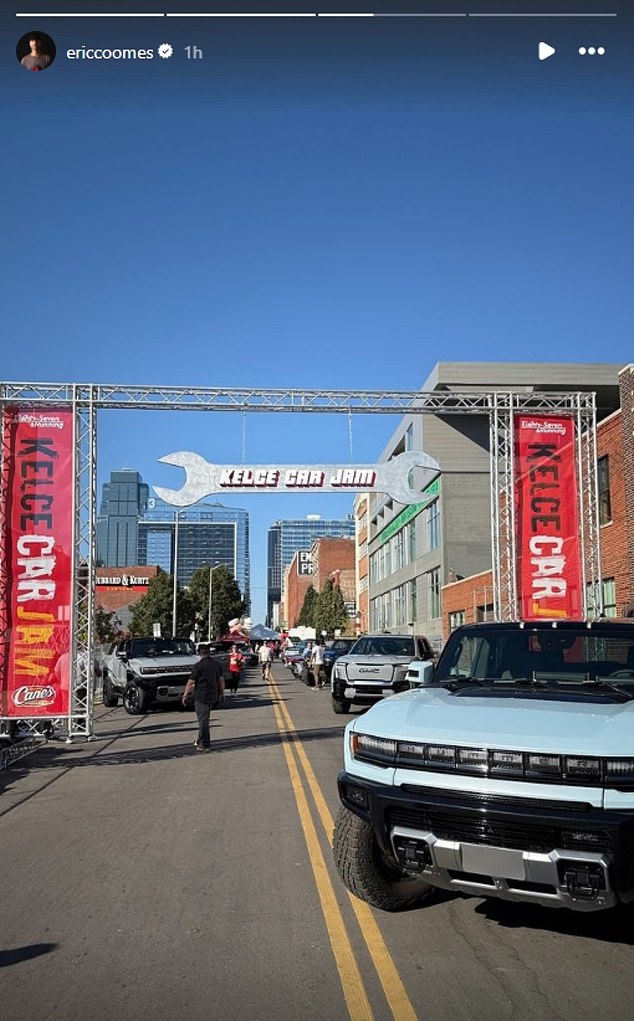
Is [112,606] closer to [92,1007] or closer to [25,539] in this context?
[25,539]

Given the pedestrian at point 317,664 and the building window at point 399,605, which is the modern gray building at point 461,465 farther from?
the pedestrian at point 317,664

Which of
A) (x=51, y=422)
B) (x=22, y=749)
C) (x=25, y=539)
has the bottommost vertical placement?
(x=22, y=749)

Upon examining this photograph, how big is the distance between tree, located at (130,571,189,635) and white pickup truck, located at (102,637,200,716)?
1545 inches

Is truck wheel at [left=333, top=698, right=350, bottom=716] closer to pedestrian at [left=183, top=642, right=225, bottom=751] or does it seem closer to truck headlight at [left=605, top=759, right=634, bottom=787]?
pedestrian at [left=183, top=642, right=225, bottom=751]

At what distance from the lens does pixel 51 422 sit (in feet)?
50.2

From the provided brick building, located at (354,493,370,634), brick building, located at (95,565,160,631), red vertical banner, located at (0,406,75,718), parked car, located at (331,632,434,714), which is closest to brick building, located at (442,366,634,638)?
parked car, located at (331,632,434,714)

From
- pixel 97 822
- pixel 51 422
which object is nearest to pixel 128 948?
pixel 97 822

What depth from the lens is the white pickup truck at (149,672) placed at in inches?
804

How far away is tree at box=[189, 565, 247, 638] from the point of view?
78.9 metres

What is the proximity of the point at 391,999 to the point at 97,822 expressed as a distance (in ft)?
16.4

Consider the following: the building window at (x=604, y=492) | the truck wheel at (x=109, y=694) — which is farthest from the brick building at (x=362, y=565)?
the truck wheel at (x=109, y=694)

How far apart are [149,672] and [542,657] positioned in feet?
51.6

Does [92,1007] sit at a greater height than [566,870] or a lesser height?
lesser

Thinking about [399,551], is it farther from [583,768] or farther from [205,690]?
[583,768]
